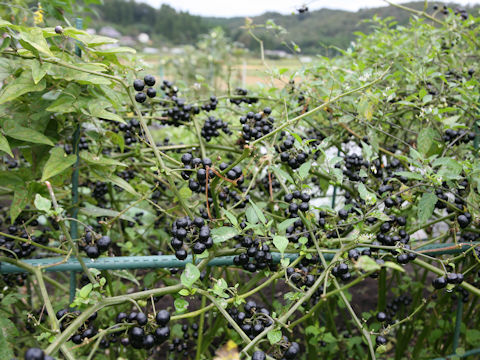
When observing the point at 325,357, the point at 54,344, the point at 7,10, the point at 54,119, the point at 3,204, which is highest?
the point at 7,10

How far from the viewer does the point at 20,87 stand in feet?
4.52

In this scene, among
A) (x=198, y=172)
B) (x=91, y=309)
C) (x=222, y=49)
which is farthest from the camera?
(x=222, y=49)

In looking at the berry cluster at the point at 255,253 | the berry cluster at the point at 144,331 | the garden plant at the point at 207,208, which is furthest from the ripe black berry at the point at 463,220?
the berry cluster at the point at 144,331

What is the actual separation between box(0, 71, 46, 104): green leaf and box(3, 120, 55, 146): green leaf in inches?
4.9

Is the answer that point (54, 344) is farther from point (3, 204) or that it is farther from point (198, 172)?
point (3, 204)

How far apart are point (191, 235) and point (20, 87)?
0.81m

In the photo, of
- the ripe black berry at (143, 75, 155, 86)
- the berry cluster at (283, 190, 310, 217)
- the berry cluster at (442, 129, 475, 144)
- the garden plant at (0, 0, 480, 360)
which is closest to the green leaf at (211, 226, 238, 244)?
the garden plant at (0, 0, 480, 360)

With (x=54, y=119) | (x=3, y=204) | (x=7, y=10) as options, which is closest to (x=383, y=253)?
(x=54, y=119)

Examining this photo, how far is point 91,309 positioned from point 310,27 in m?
4.80

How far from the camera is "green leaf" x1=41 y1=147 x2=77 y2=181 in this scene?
55.5 inches

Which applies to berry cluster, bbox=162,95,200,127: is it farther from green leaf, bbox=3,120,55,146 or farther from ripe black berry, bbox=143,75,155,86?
green leaf, bbox=3,120,55,146

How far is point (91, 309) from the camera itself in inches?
43.1

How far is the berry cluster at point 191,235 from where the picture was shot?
1199 millimetres

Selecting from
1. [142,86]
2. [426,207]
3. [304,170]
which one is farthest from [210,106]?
[426,207]
